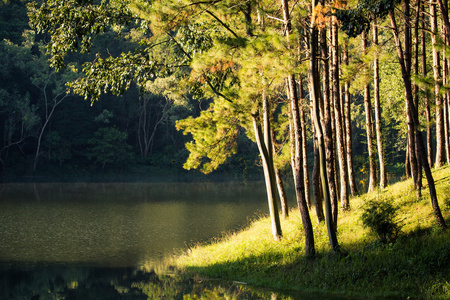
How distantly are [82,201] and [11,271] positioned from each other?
684 inches

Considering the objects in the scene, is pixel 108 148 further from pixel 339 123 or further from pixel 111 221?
pixel 339 123

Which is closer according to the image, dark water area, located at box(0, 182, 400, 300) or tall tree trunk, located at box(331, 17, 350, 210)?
dark water area, located at box(0, 182, 400, 300)

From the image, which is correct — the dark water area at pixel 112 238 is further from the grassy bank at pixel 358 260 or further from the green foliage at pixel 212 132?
the green foliage at pixel 212 132

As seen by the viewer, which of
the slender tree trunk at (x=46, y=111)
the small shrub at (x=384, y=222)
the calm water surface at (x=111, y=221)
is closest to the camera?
the small shrub at (x=384, y=222)

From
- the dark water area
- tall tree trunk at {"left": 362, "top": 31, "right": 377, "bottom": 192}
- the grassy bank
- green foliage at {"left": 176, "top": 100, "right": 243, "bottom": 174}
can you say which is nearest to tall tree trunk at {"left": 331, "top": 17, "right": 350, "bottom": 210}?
the grassy bank

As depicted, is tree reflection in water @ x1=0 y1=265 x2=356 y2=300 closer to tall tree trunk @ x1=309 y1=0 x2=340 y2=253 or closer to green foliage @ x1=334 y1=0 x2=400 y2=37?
tall tree trunk @ x1=309 y1=0 x2=340 y2=253

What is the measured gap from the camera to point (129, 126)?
5688 centimetres

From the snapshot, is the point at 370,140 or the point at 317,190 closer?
the point at 317,190

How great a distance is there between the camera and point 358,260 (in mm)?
9078

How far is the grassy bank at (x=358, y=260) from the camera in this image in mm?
8000

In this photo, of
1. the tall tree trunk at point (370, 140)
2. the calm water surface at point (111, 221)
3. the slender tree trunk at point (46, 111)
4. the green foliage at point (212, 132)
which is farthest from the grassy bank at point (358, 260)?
the slender tree trunk at point (46, 111)

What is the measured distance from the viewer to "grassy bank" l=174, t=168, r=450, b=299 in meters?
8.00

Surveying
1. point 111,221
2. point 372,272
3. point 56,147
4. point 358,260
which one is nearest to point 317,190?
point 358,260

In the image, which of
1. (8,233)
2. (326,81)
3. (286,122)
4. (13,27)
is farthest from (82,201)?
(13,27)
